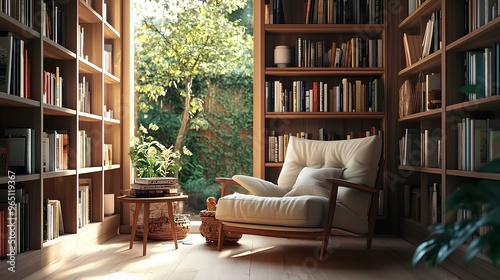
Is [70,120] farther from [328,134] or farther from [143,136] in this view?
[328,134]

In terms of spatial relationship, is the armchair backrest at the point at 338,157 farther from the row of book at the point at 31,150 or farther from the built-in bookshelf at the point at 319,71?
the row of book at the point at 31,150

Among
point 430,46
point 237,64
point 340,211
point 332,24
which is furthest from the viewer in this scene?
point 237,64

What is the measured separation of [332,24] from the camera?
537 centimetres

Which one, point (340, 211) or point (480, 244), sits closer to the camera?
point (480, 244)

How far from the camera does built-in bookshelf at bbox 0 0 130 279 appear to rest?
3387mm

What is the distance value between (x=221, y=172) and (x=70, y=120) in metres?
1.89

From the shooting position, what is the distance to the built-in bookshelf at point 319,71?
17.6ft

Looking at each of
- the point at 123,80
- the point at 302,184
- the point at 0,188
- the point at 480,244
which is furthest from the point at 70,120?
the point at 480,244

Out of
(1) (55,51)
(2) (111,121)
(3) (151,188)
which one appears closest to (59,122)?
(1) (55,51)

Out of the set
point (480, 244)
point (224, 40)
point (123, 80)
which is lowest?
point (480, 244)

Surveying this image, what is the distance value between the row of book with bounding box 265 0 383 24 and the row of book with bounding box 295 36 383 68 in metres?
0.19

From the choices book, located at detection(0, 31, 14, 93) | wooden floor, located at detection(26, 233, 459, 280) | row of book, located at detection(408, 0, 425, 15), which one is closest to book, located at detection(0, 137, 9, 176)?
book, located at detection(0, 31, 14, 93)

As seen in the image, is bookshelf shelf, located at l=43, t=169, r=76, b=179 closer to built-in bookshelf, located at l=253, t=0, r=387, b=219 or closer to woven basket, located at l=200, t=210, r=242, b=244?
woven basket, located at l=200, t=210, r=242, b=244

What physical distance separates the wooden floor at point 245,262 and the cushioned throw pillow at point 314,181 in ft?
1.42
